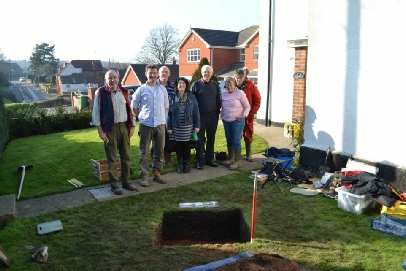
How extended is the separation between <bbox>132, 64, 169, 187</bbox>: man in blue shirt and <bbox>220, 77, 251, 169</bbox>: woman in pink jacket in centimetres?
140

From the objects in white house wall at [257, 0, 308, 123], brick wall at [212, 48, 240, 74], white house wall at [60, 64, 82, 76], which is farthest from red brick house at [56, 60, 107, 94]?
white house wall at [257, 0, 308, 123]

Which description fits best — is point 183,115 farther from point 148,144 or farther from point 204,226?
point 204,226

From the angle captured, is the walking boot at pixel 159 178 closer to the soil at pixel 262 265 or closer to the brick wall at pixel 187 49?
the soil at pixel 262 265

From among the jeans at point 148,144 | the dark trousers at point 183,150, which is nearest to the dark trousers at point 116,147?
the jeans at point 148,144

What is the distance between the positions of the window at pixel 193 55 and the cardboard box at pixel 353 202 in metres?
32.2

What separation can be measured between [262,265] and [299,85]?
25.2ft

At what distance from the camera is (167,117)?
22.8 feet

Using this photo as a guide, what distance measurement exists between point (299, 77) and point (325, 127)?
3440mm

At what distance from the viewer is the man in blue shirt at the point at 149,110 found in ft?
20.3

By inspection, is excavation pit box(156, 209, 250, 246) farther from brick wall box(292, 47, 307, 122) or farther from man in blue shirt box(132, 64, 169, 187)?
brick wall box(292, 47, 307, 122)

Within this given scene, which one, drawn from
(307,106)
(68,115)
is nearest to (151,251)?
(307,106)

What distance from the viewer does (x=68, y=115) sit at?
15.7 m

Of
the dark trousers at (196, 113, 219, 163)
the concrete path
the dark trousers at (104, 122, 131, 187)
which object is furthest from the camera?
the dark trousers at (196, 113, 219, 163)

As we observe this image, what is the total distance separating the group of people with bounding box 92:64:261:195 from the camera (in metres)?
5.77
